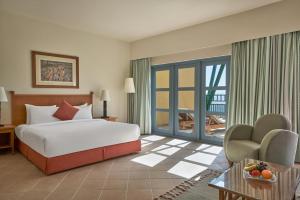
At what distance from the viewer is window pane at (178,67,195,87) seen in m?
5.47

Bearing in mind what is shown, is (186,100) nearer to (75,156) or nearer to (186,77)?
(186,77)

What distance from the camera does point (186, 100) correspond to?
18.5 ft

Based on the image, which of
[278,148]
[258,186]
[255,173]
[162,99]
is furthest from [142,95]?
[258,186]

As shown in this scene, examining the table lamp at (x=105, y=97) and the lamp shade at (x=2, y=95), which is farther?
the table lamp at (x=105, y=97)

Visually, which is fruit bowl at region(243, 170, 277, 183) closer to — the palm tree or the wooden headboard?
the palm tree

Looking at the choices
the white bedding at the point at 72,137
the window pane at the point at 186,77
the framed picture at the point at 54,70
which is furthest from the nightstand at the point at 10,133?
the window pane at the point at 186,77

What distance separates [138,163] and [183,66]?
3006 mm

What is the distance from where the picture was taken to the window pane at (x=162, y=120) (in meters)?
6.16

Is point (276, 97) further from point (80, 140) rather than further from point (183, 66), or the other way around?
point (80, 140)

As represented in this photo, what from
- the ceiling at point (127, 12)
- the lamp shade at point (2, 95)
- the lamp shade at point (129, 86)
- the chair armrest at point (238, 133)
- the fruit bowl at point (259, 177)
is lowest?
the fruit bowl at point (259, 177)

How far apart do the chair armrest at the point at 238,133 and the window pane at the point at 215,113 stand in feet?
4.23

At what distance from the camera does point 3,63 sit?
4.33 meters

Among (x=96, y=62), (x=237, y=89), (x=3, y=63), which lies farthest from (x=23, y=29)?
(x=237, y=89)

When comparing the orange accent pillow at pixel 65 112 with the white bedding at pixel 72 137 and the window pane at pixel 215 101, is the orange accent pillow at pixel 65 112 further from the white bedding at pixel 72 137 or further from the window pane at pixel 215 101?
the window pane at pixel 215 101
